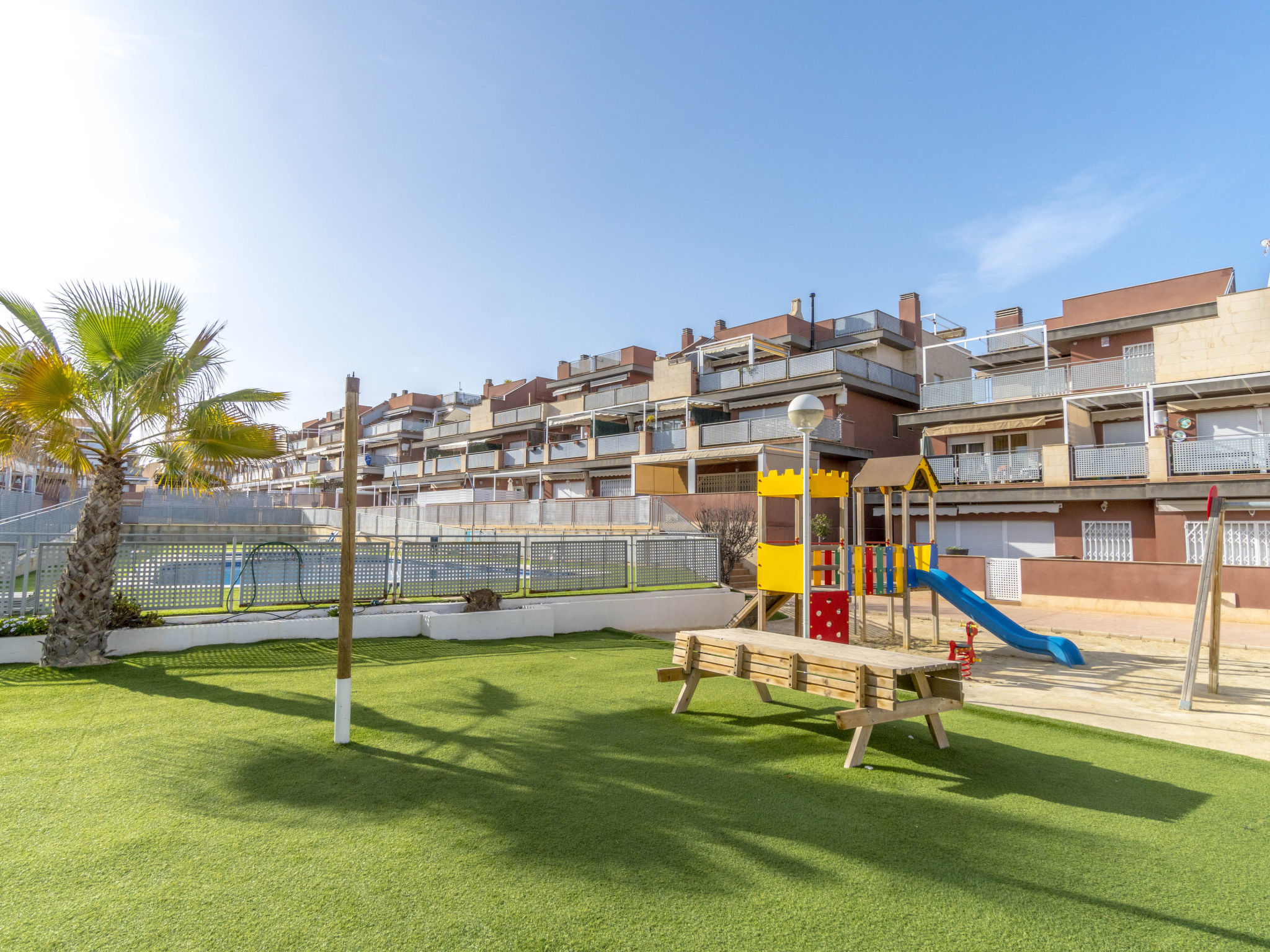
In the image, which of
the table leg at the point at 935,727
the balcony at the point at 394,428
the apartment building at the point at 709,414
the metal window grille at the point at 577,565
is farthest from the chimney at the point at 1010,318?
the balcony at the point at 394,428

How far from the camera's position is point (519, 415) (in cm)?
4488

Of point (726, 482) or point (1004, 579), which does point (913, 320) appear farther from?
point (1004, 579)

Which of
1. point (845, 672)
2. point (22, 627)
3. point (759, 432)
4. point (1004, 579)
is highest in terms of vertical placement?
point (759, 432)

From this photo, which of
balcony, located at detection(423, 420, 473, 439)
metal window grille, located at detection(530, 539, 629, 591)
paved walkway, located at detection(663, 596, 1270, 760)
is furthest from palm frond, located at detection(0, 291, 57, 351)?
balcony, located at detection(423, 420, 473, 439)

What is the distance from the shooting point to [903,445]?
3147 centimetres

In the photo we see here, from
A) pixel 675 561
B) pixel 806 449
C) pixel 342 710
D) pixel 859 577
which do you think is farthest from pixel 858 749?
pixel 675 561

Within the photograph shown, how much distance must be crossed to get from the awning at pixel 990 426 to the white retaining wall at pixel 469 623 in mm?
14602

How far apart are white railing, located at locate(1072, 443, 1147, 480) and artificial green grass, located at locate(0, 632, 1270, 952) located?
16875mm

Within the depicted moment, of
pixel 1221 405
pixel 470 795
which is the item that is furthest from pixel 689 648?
pixel 1221 405

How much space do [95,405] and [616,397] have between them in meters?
29.5

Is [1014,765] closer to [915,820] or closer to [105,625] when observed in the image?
[915,820]

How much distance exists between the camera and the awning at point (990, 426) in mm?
23883

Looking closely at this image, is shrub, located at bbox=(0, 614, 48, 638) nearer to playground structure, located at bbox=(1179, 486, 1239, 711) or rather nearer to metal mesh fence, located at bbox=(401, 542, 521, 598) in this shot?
metal mesh fence, located at bbox=(401, 542, 521, 598)

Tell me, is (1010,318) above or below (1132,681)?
above
